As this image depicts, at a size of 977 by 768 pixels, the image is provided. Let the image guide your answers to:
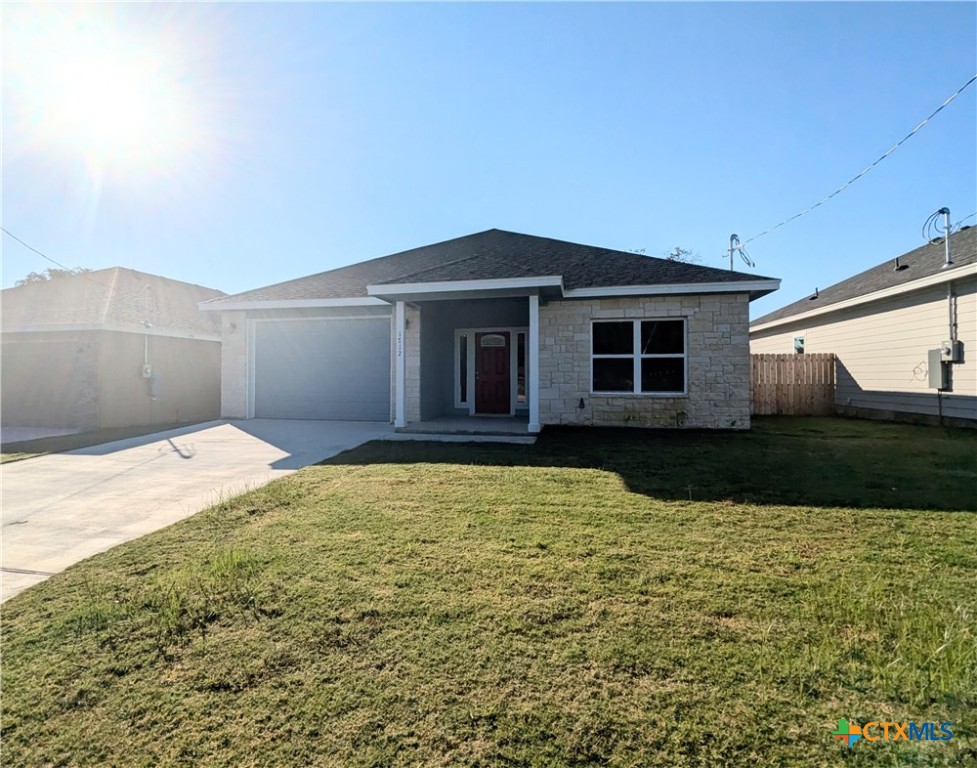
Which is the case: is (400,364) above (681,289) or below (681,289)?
below

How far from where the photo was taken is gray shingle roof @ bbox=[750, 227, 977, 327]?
36.8ft

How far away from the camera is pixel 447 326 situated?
12516 millimetres

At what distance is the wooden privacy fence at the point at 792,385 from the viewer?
14.3 meters

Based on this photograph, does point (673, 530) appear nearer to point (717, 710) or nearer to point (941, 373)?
point (717, 710)

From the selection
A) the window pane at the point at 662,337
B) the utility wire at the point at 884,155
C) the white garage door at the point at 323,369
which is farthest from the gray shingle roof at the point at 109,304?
the utility wire at the point at 884,155

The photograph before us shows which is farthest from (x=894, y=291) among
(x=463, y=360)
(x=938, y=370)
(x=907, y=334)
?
(x=463, y=360)

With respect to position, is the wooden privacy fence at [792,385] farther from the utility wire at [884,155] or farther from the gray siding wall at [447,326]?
the gray siding wall at [447,326]

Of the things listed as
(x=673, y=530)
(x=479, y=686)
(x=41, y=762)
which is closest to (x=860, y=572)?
(x=673, y=530)

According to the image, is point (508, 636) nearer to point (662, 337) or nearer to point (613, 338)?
point (613, 338)

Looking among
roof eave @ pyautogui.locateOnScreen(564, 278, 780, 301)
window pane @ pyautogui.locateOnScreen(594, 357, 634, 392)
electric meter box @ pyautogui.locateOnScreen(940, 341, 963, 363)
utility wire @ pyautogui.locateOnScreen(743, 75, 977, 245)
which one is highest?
utility wire @ pyautogui.locateOnScreen(743, 75, 977, 245)

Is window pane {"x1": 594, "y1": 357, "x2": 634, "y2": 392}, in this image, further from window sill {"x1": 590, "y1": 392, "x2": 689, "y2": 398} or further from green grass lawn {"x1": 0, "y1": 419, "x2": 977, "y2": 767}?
green grass lawn {"x1": 0, "y1": 419, "x2": 977, "y2": 767}

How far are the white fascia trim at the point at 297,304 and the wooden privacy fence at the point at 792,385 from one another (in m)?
11.7

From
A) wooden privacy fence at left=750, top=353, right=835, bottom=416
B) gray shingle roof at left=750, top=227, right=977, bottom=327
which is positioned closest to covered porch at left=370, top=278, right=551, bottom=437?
wooden privacy fence at left=750, top=353, right=835, bottom=416

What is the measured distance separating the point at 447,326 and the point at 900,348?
12.2 m
